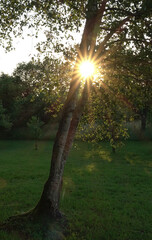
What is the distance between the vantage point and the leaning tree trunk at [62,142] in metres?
9.62

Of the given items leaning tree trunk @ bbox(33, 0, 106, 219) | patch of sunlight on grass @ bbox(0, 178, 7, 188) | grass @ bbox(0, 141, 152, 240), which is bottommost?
patch of sunlight on grass @ bbox(0, 178, 7, 188)

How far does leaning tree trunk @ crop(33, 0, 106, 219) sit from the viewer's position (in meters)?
9.62

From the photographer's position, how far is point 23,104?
197 ft

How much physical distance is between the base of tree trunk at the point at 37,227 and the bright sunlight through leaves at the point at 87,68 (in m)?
5.93

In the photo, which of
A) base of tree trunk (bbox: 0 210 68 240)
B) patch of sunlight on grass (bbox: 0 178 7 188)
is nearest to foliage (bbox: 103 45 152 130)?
base of tree trunk (bbox: 0 210 68 240)

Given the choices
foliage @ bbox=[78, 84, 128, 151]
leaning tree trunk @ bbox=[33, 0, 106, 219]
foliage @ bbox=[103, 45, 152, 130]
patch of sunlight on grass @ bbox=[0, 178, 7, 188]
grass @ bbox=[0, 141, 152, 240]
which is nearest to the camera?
leaning tree trunk @ bbox=[33, 0, 106, 219]

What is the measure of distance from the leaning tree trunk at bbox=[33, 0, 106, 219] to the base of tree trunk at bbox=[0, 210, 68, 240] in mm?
185

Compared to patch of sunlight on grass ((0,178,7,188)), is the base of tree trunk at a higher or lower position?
higher

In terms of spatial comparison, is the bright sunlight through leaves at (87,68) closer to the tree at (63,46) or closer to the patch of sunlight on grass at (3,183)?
the tree at (63,46)

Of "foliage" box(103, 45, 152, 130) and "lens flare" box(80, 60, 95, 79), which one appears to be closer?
"lens flare" box(80, 60, 95, 79)

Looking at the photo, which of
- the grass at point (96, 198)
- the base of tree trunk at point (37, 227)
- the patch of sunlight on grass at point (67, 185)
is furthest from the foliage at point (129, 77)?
Answer: the patch of sunlight on grass at point (67, 185)

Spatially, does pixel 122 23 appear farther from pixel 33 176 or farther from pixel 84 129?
pixel 33 176

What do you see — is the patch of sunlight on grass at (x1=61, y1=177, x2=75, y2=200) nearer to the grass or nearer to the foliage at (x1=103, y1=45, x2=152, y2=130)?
the grass

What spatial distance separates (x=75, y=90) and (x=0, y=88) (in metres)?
53.8
